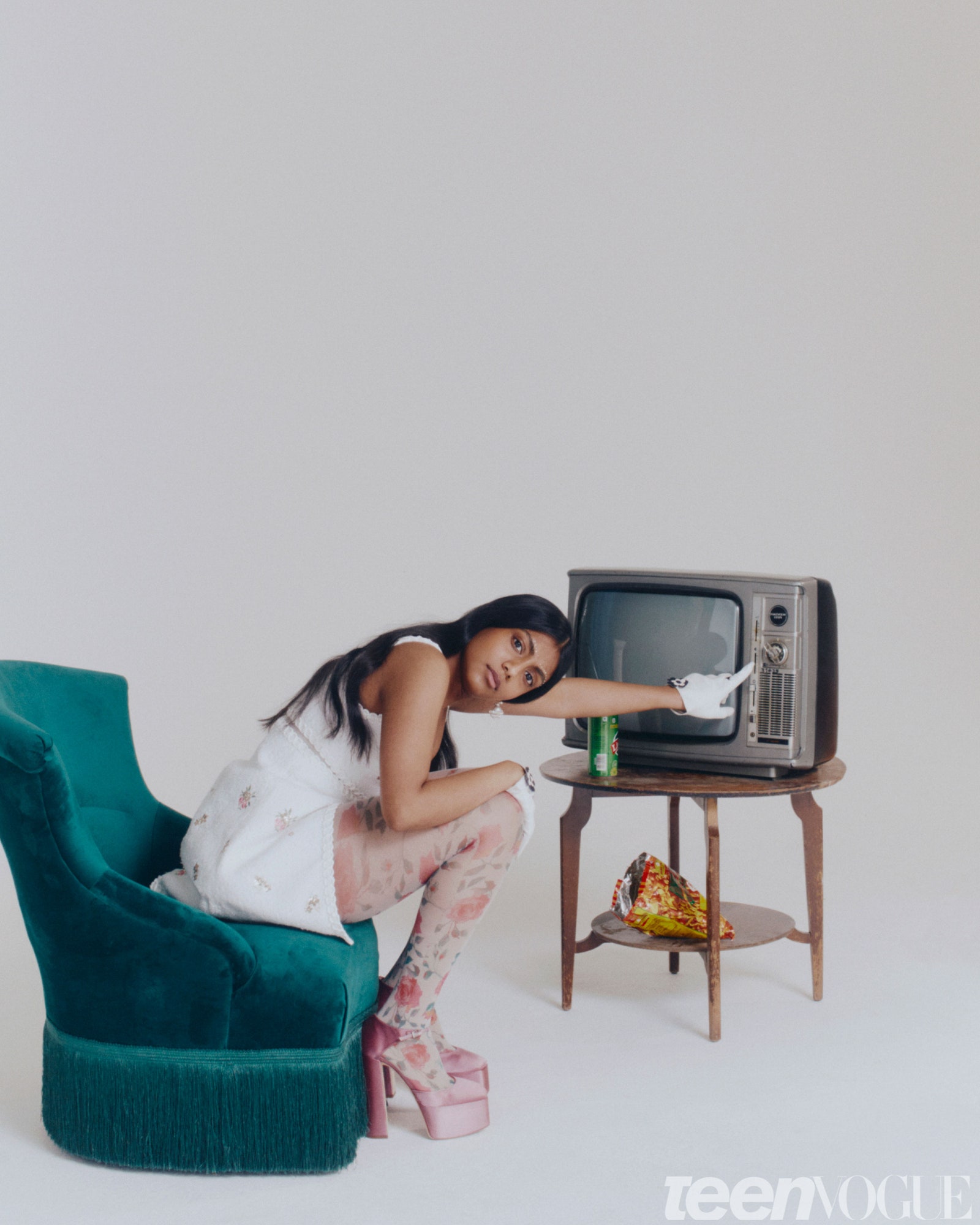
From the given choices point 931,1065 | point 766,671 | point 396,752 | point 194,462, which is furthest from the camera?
point 194,462

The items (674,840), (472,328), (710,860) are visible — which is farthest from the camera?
(472,328)

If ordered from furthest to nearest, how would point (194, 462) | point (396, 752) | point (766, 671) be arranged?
1. point (194, 462)
2. point (766, 671)
3. point (396, 752)

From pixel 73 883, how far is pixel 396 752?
58cm

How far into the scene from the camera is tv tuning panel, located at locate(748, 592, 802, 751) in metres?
2.97

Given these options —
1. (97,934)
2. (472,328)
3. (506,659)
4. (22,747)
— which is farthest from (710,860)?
(472,328)

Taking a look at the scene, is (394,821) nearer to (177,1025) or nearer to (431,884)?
(431,884)

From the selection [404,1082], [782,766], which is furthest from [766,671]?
[404,1082]

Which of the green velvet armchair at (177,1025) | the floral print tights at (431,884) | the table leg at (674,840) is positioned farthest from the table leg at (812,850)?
the green velvet armchair at (177,1025)

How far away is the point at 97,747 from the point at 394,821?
677mm

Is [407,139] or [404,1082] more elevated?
[407,139]

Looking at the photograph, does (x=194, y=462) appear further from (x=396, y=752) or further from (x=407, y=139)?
(x=396, y=752)

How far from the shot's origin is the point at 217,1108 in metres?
2.29

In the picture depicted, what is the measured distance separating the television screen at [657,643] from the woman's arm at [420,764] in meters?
0.64

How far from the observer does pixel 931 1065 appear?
9.05 feet
